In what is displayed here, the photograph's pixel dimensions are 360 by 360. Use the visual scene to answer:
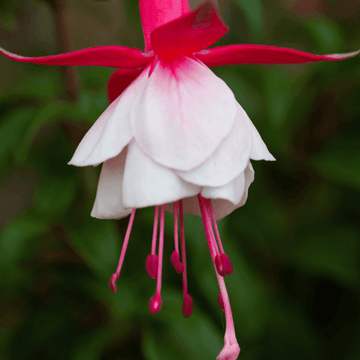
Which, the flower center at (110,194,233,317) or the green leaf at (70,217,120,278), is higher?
the flower center at (110,194,233,317)

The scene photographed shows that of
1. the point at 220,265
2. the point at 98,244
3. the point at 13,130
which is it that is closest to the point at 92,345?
the point at 98,244

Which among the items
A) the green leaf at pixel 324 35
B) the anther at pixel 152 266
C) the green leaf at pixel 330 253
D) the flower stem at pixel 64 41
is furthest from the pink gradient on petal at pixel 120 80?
the green leaf at pixel 330 253

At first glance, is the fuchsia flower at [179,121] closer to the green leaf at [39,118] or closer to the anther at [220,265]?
the anther at [220,265]

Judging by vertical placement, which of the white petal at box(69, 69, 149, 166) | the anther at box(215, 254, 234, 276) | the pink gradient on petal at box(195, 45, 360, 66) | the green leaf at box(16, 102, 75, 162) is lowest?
the anther at box(215, 254, 234, 276)

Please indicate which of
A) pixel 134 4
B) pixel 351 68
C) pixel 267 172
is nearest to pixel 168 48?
pixel 134 4

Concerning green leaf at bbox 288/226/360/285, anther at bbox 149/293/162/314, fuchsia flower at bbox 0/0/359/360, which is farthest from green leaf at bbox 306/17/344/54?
anther at bbox 149/293/162/314

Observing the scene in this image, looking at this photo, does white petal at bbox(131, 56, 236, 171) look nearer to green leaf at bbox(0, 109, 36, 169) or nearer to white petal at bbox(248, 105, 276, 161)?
white petal at bbox(248, 105, 276, 161)

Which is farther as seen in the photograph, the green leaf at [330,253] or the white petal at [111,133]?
the green leaf at [330,253]
